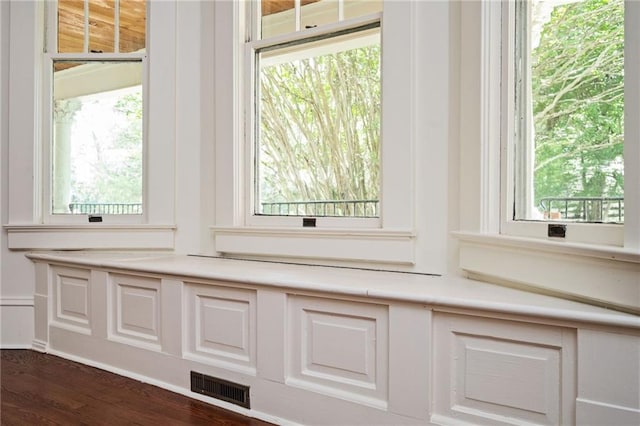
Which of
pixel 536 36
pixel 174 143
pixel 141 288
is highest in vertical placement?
pixel 536 36

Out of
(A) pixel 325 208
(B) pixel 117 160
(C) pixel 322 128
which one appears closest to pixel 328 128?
(C) pixel 322 128

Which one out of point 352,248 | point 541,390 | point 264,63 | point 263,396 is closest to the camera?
A: point 541,390

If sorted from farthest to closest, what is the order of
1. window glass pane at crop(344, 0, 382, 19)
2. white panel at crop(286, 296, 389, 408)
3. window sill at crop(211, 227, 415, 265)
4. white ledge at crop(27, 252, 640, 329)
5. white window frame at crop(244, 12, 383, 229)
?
white window frame at crop(244, 12, 383, 229)
window glass pane at crop(344, 0, 382, 19)
window sill at crop(211, 227, 415, 265)
white panel at crop(286, 296, 389, 408)
white ledge at crop(27, 252, 640, 329)

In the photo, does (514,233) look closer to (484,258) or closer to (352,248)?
(484,258)

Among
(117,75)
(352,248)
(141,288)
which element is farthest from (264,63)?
(141,288)

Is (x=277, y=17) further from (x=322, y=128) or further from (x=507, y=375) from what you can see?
(x=507, y=375)

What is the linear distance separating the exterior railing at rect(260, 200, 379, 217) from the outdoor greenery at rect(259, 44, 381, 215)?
0.03 m

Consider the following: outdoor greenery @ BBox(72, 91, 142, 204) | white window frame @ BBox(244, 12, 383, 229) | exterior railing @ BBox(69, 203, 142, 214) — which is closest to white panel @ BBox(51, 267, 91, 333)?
exterior railing @ BBox(69, 203, 142, 214)

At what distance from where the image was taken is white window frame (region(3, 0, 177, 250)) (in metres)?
2.82

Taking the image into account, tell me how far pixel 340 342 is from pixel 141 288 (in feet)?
3.77

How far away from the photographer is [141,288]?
7.86 feet

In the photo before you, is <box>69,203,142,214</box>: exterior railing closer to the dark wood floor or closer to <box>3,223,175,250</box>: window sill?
<box>3,223,175,250</box>: window sill

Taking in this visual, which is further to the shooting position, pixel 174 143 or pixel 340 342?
pixel 174 143

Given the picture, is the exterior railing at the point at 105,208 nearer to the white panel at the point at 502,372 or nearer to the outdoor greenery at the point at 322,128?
the outdoor greenery at the point at 322,128
